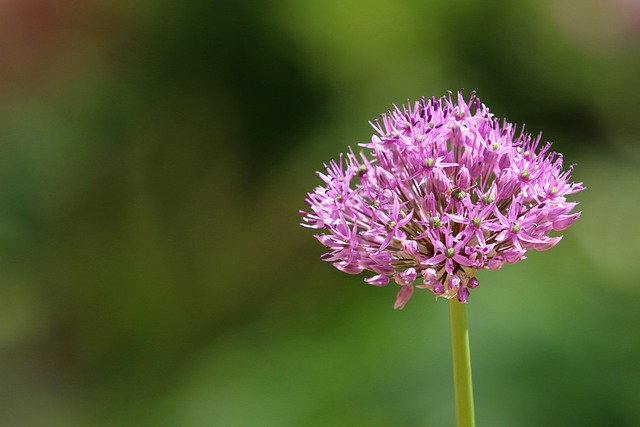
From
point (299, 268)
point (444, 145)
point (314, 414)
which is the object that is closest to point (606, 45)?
point (299, 268)

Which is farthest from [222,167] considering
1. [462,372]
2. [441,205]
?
[462,372]

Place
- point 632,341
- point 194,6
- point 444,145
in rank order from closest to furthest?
point 444,145 → point 632,341 → point 194,6

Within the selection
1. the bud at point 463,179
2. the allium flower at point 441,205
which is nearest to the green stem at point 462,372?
the allium flower at point 441,205

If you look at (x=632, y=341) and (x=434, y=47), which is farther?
(x=434, y=47)

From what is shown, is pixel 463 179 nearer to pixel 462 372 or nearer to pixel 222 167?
pixel 462 372

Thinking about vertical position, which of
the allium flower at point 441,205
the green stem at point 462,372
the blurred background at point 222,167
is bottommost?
the green stem at point 462,372

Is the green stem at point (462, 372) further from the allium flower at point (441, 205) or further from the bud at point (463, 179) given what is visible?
the bud at point (463, 179)

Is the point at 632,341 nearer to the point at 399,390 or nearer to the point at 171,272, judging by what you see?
the point at 399,390
